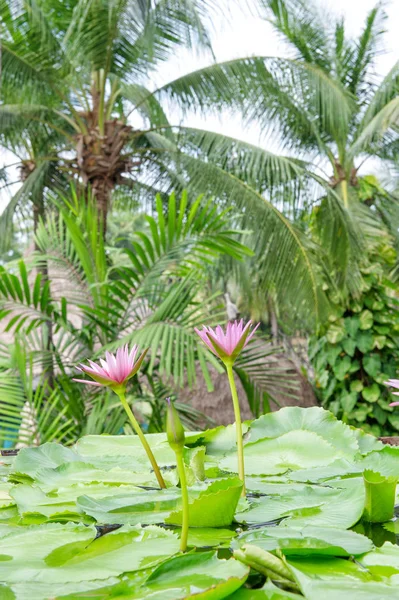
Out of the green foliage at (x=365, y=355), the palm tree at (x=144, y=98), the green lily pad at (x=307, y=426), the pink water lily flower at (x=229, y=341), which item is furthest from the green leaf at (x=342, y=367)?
the pink water lily flower at (x=229, y=341)

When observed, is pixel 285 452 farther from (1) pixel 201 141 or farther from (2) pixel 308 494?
(1) pixel 201 141

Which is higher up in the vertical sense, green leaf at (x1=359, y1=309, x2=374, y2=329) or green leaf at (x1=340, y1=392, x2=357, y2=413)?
green leaf at (x1=359, y1=309, x2=374, y2=329)

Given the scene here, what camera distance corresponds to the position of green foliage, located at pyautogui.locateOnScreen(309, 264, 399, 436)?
4520 mm

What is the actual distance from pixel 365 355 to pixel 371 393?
31cm

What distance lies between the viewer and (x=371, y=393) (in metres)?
4.49

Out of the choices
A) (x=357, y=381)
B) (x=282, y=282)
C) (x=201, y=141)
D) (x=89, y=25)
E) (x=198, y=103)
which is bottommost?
(x=357, y=381)

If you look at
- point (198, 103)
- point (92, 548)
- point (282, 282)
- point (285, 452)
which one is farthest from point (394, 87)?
point (92, 548)

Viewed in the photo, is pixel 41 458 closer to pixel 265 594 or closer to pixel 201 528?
pixel 201 528

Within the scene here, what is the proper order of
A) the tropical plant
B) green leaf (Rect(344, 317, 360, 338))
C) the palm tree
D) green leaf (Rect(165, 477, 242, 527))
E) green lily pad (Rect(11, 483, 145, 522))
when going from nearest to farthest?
green leaf (Rect(165, 477, 242, 527)) → green lily pad (Rect(11, 483, 145, 522)) → the tropical plant → the palm tree → green leaf (Rect(344, 317, 360, 338))

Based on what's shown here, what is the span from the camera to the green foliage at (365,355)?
4520 millimetres

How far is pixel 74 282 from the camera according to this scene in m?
3.04

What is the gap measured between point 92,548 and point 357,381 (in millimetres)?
4321

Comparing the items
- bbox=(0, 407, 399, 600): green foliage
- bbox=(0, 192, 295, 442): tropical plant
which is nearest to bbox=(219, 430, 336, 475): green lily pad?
bbox=(0, 407, 399, 600): green foliage

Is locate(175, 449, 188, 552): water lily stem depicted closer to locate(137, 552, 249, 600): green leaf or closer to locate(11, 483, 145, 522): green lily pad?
locate(137, 552, 249, 600): green leaf
